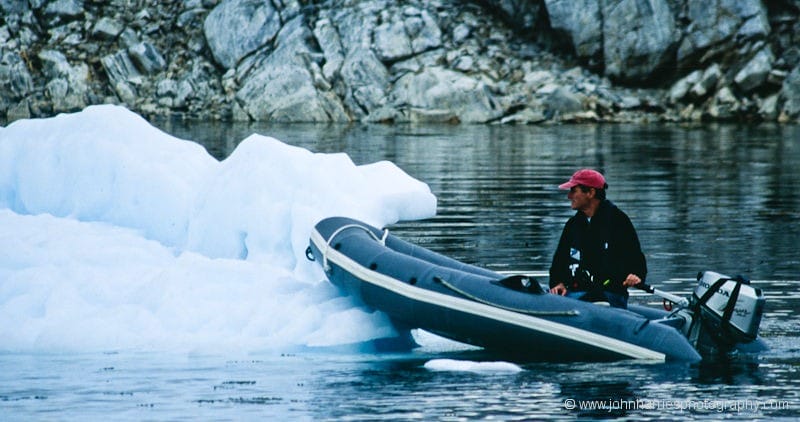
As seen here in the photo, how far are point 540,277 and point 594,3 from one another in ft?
112

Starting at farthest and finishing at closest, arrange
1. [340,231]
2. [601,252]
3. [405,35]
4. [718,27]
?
1. [405,35]
2. [718,27]
3. [340,231]
4. [601,252]

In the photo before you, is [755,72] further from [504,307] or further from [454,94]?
[504,307]

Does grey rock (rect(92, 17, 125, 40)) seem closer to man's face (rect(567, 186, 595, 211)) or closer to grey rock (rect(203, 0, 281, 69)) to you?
grey rock (rect(203, 0, 281, 69))

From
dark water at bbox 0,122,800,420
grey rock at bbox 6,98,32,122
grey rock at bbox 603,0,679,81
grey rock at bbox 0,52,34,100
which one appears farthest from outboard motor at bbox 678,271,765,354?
grey rock at bbox 0,52,34,100

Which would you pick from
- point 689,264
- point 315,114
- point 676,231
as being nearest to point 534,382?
Result: point 689,264

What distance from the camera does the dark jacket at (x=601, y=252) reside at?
32.1 ft

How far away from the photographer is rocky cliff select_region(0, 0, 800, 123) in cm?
4516

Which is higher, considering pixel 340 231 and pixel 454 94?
A: pixel 340 231

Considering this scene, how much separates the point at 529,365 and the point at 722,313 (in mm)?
1435

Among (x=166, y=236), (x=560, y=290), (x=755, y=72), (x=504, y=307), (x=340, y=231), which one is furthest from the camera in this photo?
(x=755, y=72)

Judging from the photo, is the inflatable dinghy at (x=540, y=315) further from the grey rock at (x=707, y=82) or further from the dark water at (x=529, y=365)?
the grey rock at (x=707, y=82)

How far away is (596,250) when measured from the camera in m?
9.86

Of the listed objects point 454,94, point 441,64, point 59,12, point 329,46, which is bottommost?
point 454,94

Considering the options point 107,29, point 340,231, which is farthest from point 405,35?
point 340,231
